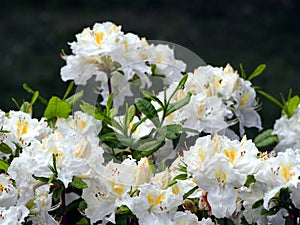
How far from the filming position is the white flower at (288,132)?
2033 millimetres

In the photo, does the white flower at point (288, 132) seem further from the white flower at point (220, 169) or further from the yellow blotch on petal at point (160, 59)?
the white flower at point (220, 169)

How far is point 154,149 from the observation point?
1.66 meters

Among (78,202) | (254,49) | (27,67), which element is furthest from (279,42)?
(78,202)

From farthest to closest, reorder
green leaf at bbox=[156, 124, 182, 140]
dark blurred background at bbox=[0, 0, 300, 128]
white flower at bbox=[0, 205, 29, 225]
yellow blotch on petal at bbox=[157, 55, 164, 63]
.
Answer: dark blurred background at bbox=[0, 0, 300, 128], yellow blotch on petal at bbox=[157, 55, 164, 63], green leaf at bbox=[156, 124, 182, 140], white flower at bbox=[0, 205, 29, 225]

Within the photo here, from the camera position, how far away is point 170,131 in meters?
1.67

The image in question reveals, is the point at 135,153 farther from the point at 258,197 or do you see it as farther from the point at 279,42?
the point at 279,42

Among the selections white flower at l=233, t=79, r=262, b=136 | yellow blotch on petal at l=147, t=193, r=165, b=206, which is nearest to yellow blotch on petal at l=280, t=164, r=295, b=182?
yellow blotch on petal at l=147, t=193, r=165, b=206

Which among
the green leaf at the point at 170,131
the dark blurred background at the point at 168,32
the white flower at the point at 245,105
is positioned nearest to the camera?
the green leaf at the point at 170,131

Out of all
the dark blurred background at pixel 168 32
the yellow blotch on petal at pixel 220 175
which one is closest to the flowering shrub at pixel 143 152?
the yellow blotch on petal at pixel 220 175

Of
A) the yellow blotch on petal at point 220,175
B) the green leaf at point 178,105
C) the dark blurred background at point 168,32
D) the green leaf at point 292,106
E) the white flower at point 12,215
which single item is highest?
the green leaf at point 178,105

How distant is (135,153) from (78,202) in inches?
7.0

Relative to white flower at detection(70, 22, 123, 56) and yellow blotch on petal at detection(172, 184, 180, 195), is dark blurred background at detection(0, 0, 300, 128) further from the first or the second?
yellow blotch on petal at detection(172, 184, 180, 195)

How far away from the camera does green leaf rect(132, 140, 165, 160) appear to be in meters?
1.66

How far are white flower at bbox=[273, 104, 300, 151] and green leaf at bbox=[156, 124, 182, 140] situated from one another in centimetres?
46
